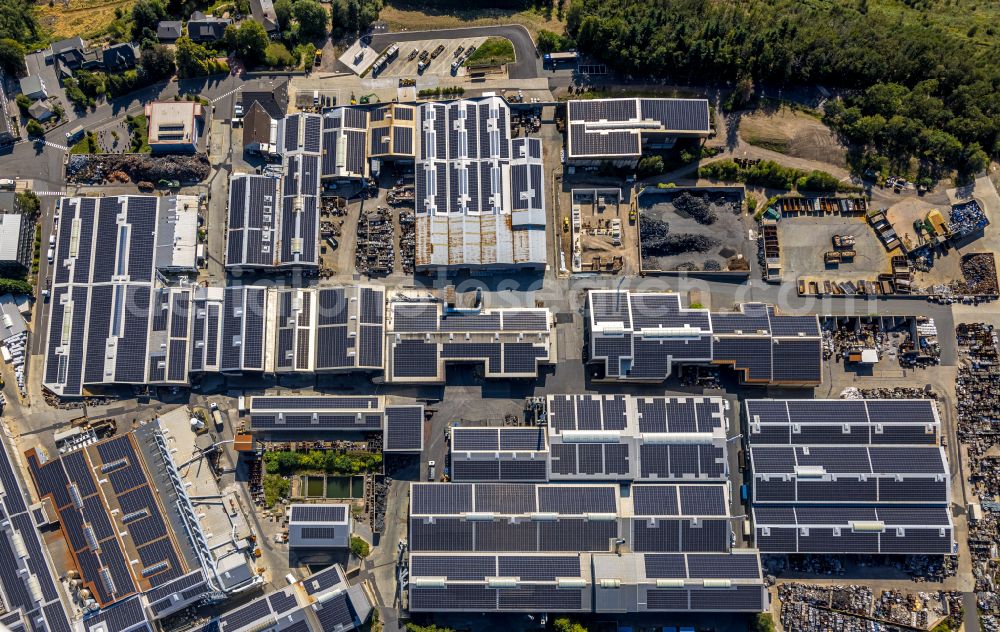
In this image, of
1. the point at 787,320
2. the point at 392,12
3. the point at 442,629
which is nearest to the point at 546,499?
the point at 442,629

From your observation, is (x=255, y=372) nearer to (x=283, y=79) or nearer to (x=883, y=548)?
(x=283, y=79)

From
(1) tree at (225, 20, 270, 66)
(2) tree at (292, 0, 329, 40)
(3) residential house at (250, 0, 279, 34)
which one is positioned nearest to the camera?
(1) tree at (225, 20, 270, 66)

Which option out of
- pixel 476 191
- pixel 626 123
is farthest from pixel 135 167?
pixel 626 123

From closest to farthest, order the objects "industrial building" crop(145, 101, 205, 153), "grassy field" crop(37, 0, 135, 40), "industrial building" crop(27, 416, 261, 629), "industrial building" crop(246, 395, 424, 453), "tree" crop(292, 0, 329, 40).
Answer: "industrial building" crop(27, 416, 261, 629)
"industrial building" crop(246, 395, 424, 453)
"industrial building" crop(145, 101, 205, 153)
"tree" crop(292, 0, 329, 40)
"grassy field" crop(37, 0, 135, 40)

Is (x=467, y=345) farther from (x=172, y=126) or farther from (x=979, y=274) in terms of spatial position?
(x=979, y=274)

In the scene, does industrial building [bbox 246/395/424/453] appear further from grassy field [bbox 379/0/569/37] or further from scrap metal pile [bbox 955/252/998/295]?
scrap metal pile [bbox 955/252/998/295]

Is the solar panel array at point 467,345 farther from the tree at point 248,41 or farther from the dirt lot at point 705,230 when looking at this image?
the tree at point 248,41

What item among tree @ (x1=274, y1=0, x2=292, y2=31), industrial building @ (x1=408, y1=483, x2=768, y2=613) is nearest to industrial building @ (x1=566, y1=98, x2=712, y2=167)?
industrial building @ (x1=408, y1=483, x2=768, y2=613)
